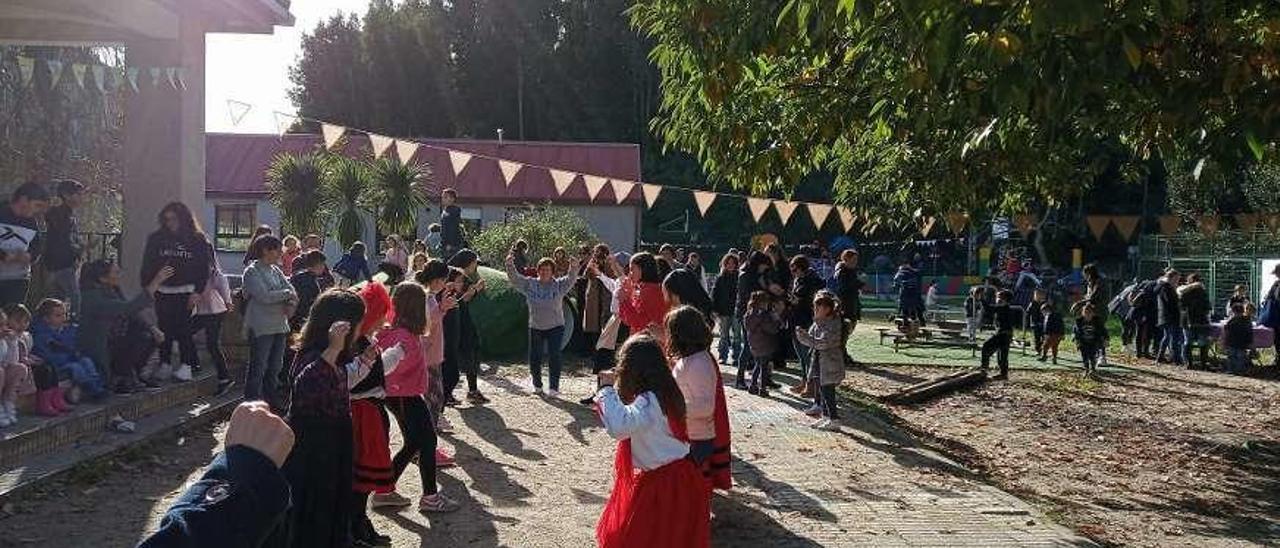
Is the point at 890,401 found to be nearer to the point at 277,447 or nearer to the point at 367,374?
the point at 367,374

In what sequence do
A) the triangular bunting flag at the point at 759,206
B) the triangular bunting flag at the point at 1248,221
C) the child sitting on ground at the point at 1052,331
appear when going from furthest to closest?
the triangular bunting flag at the point at 1248,221 < the triangular bunting flag at the point at 759,206 < the child sitting on ground at the point at 1052,331

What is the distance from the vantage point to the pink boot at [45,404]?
8719 millimetres

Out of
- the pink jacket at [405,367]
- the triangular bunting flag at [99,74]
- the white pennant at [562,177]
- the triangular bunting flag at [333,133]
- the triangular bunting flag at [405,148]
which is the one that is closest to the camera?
the pink jacket at [405,367]

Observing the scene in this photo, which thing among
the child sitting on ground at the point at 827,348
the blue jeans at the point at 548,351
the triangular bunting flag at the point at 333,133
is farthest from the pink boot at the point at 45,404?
the triangular bunting flag at the point at 333,133

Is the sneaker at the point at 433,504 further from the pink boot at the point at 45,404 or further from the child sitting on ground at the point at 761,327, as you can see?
the child sitting on ground at the point at 761,327

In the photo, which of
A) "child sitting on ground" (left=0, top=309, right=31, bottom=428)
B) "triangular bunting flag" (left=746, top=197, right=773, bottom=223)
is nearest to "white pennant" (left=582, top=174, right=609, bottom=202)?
"triangular bunting flag" (left=746, top=197, right=773, bottom=223)

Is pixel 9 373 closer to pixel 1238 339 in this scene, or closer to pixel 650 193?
pixel 650 193

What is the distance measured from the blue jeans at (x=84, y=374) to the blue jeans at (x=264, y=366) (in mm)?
1156

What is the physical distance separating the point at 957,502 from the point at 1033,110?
108 inches

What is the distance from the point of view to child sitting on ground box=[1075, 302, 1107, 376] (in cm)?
1792

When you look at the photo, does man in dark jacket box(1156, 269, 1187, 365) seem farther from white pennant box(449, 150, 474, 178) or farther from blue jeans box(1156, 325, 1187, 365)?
white pennant box(449, 150, 474, 178)

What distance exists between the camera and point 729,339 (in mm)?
16797

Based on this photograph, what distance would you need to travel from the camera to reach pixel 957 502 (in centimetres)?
836

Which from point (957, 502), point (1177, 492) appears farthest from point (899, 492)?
point (1177, 492)
